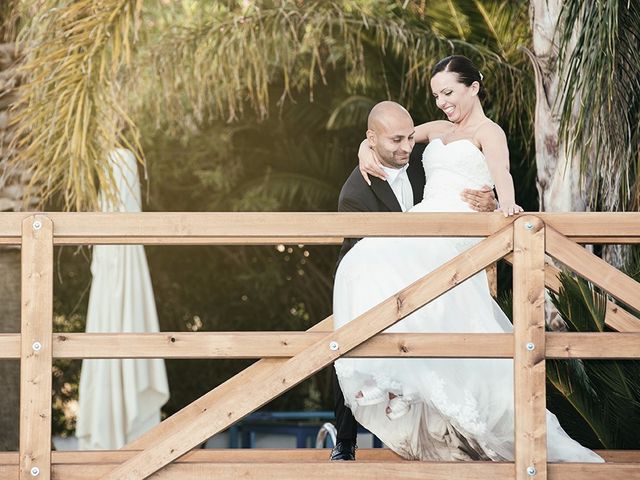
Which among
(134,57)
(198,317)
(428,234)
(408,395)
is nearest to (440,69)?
(428,234)

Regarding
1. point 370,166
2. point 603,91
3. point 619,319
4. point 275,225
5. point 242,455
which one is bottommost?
point 242,455

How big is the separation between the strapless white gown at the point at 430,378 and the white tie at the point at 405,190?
1.06ft

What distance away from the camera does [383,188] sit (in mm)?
4906

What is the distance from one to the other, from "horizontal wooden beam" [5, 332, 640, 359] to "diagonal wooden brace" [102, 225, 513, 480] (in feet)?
0.26

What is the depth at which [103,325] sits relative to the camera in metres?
7.55

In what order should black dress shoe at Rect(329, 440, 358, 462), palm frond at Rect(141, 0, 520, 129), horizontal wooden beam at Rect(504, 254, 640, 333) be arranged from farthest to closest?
palm frond at Rect(141, 0, 520, 129) < horizontal wooden beam at Rect(504, 254, 640, 333) < black dress shoe at Rect(329, 440, 358, 462)

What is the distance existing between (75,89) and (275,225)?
3.25 meters

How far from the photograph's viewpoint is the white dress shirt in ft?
16.4

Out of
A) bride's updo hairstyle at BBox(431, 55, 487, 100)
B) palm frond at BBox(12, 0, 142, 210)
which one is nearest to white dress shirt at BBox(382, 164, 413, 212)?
bride's updo hairstyle at BBox(431, 55, 487, 100)

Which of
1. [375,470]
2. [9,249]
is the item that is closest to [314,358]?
[375,470]

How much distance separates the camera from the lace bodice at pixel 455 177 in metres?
4.91

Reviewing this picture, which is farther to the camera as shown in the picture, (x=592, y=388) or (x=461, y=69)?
(x=592, y=388)

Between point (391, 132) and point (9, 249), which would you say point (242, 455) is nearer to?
point (391, 132)

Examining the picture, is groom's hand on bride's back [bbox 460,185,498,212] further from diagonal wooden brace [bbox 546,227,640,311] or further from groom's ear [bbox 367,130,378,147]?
diagonal wooden brace [bbox 546,227,640,311]
